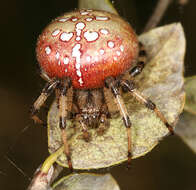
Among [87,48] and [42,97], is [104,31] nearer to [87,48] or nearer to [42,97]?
[87,48]

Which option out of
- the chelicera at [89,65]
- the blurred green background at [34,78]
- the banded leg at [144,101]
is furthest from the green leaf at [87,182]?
the blurred green background at [34,78]

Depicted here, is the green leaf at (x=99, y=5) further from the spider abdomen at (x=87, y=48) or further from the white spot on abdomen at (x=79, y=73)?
the white spot on abdomen at (x=79, y=73)

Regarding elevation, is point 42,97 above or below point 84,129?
above

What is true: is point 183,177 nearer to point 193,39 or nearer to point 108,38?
point 193,39

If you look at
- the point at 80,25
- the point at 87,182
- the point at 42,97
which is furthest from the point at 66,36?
the point at 87,182

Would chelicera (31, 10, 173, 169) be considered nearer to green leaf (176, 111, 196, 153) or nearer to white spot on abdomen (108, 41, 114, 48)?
white spot on abdomen (108, 41, 114, 48)

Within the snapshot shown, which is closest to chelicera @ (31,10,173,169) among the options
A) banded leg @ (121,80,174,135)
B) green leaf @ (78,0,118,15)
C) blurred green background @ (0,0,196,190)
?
banded leg @ (121,80,174,135)

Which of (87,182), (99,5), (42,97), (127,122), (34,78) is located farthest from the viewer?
(34,78)

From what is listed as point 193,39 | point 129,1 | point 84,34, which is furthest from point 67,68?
point 193,39
